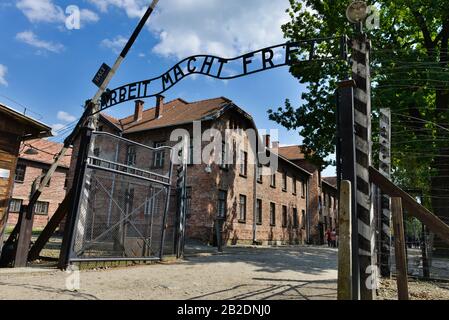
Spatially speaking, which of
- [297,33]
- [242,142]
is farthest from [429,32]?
[242,142]

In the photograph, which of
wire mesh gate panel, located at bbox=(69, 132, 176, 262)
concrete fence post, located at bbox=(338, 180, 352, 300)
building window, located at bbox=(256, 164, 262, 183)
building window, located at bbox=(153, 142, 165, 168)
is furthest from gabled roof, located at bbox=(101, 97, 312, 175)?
concrete fence post, located at bbox=(338, 180, 352, 300)

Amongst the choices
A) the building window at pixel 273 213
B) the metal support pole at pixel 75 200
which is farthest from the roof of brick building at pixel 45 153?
the metal support pole at pixel 75 200

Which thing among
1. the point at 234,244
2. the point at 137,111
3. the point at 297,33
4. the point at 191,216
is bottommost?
the point at 234,244

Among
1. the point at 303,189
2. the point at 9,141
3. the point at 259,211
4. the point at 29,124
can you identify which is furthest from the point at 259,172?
the point at 9,141

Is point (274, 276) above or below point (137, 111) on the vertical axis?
below

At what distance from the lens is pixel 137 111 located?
1073 inches

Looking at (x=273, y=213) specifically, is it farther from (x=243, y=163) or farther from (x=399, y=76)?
(x=399, y=76)

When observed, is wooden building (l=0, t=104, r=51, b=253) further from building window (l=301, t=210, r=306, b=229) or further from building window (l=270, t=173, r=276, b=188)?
building window (l=301, t=210, r=306, b=229)

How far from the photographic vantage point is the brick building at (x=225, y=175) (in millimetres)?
21250

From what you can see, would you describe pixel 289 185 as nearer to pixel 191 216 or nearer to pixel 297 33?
pixel 191 216

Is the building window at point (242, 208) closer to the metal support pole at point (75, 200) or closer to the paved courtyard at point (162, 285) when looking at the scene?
the paved courtyard at point (162, 285)

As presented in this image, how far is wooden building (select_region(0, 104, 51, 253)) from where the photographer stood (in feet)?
28.1

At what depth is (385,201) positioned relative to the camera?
7.58 metres
